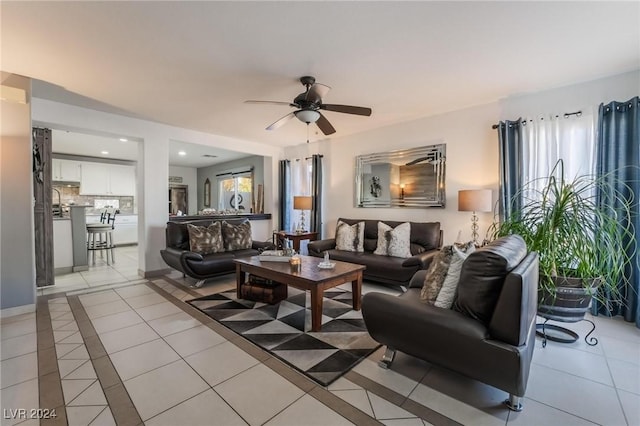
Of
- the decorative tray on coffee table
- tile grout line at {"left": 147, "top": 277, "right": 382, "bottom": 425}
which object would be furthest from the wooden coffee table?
tile grout line at {"left": 147, "top": 277, "right": 382, "bottom": 425}

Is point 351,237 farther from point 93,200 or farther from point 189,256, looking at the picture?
point 93,200

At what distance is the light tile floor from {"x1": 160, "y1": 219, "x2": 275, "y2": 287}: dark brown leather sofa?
1.24 meters

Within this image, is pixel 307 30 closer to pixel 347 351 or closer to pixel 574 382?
pixel 347 351

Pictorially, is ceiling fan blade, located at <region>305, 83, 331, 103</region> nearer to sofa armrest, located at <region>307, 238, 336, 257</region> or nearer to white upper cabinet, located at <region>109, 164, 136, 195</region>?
sofa armrest, located at <region>307, 238, 336, 257</region>

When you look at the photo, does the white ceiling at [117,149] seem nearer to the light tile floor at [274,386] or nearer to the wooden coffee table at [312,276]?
the wooden coffee table at [312,276]

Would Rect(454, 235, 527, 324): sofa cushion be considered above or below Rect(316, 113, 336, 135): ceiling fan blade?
below

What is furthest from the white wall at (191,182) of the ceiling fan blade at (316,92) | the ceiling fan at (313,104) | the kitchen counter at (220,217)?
the ceiling fan blade at (316,92)

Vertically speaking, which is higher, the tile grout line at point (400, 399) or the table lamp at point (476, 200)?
the table lamp at point (476, 200)

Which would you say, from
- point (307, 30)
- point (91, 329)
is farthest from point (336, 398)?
point (307, 30)

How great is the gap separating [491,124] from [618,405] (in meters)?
3.24

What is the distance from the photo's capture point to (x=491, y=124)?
12.6 feet

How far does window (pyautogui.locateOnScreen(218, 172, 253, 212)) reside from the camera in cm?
834

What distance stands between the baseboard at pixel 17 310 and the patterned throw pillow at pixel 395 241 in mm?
4283

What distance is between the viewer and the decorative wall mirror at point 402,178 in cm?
438
